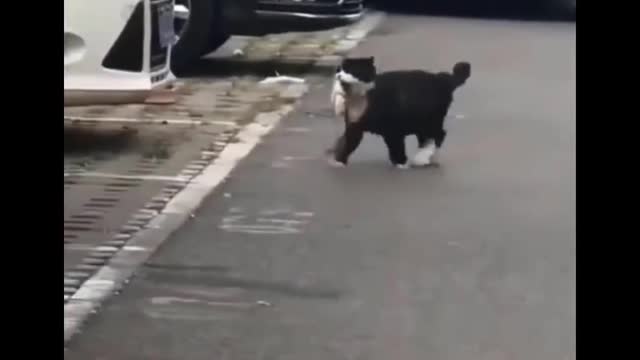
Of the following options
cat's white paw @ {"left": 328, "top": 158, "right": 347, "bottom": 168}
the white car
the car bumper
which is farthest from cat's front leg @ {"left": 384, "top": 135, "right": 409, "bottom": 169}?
the car bumper

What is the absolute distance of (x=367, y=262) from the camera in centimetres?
690

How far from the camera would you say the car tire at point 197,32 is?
40.4 ft

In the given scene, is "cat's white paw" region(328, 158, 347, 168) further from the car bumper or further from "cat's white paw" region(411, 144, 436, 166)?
the car bumper

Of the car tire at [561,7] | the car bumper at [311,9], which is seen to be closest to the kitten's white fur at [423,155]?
the car bumper at [311,9]

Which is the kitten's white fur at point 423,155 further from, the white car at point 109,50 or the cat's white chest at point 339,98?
the white car at point 109,50

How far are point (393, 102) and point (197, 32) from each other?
3.92 metres

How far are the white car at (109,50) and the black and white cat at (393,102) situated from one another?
1.16 metres

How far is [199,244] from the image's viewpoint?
23.6 ft

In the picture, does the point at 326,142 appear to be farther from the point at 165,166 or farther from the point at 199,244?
the point at 199,244

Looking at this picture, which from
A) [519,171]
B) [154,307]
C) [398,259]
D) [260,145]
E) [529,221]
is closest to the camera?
[154,307]

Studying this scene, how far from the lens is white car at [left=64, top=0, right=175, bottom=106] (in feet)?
29.4

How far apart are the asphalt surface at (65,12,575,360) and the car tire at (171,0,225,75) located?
5.97 feet

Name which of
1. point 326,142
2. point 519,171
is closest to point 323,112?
point 326,142

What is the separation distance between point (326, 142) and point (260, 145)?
0.45 metres
